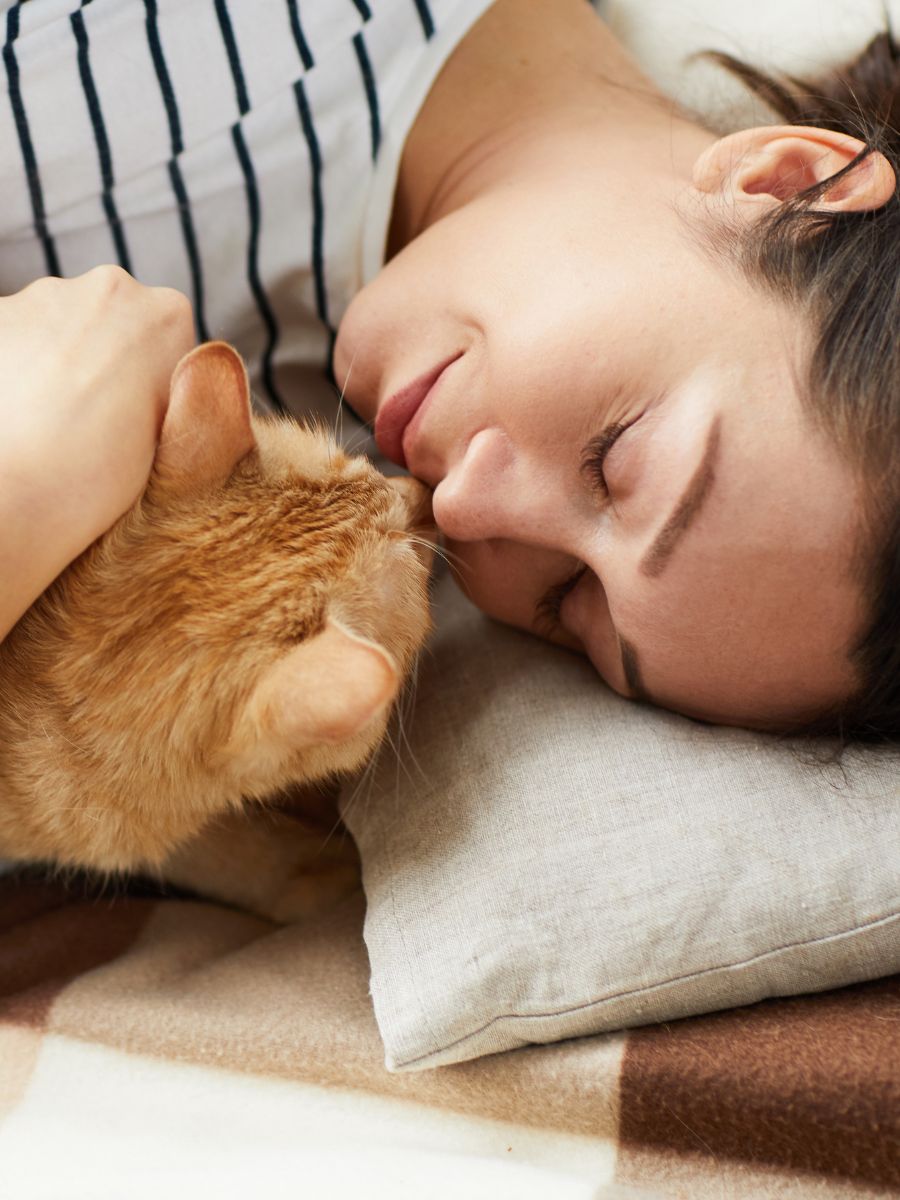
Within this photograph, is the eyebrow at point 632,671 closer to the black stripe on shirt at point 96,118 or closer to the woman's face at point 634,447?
the woman's face at point 634,447

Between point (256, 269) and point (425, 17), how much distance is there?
39 cm

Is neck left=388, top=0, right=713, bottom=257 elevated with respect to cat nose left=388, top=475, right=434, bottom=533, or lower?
elevated

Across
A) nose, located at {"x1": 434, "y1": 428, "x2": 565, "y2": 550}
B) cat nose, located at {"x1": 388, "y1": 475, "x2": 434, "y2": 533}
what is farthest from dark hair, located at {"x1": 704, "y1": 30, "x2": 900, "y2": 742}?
cat nose, located at {"x1": 388, "y1": 475, "x2": 434, "y2": 533}

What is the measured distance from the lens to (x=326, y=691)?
862mm

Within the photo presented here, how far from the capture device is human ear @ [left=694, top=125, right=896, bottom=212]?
43.1 inches

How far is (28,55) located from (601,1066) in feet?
4.23

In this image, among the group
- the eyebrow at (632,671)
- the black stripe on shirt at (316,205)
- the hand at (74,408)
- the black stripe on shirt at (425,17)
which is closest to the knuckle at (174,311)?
the hand at (74,408)

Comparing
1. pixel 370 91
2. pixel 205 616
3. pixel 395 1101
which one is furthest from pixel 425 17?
pixel 395 1101

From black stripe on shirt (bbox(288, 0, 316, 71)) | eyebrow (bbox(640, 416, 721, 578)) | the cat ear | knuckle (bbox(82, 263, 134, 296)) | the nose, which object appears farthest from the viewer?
black stripe on shirt (bbox(288, 0, 316, 71))

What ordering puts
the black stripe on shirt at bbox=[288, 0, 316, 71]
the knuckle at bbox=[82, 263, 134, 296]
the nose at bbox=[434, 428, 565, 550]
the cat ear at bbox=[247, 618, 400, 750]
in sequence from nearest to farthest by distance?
the cat ear at bbox=[247, 618, 400, 750]
the nose at bbox=[434, 428, 565, 550]
the knuckle at bbox=[82, 263, 134, 296]
the black stripe on shirt at bbox=[288, 0, 316, 71]

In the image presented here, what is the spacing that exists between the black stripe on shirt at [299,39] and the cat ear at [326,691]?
2.60 feet

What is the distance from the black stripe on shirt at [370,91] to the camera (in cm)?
132

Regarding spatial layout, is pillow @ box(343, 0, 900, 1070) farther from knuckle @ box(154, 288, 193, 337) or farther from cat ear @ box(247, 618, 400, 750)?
knuckle @ box(154, 288, 193, 337)

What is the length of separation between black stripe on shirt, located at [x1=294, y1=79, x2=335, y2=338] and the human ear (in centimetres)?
51
